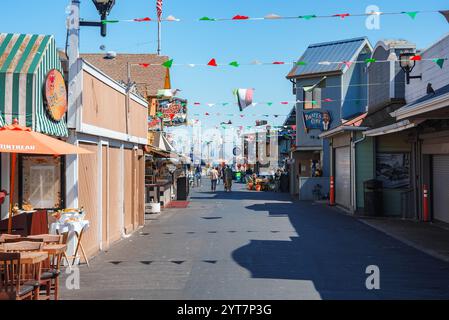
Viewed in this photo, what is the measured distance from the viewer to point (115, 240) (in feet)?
48.9

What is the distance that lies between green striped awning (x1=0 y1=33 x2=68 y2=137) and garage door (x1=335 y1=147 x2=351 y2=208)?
15972 mm

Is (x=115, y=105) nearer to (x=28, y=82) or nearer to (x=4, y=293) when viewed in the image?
(x=28, y=82)

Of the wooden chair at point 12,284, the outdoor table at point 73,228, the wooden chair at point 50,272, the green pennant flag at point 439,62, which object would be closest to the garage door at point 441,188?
the green pennant flag at point 439,62

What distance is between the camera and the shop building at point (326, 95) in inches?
1297

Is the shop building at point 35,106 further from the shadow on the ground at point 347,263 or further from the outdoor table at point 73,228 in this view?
the shadow on the ground at point 347,263

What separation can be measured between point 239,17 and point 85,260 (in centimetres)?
543

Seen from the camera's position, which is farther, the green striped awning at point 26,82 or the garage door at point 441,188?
the garage door at point 441,188

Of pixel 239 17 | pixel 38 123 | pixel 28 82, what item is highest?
pixel 239 17

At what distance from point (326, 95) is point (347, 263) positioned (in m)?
23.6

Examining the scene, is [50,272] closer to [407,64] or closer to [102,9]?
[102,9]

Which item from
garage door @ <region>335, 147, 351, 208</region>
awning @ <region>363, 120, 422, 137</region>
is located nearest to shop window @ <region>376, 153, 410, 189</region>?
awning @ <region>363, 120, 422, 137</region>

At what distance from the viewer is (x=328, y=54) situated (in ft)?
114

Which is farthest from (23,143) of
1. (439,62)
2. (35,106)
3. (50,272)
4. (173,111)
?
(173,111)
